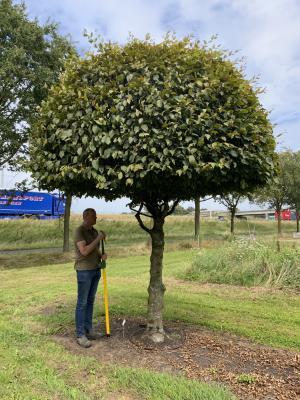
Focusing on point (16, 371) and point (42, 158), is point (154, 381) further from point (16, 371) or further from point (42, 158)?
point (42, 158)

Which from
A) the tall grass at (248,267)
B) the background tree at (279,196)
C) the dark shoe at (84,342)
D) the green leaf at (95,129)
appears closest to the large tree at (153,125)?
the green leaf at (95,129)

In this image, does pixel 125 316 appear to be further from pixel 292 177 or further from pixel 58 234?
pixel 292 177

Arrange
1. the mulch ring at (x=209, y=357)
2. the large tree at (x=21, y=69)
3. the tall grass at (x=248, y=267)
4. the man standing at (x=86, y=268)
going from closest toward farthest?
1. the mulch ring at (x=209, y=357)
2. the man standing at (x=86, y=268)
3. the tall grass at (x=248, y=267)
4. the large tree at (x=21, y=69)

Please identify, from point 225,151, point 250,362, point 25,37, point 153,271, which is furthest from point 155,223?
point 25,37

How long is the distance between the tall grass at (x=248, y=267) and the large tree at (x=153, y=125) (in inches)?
233

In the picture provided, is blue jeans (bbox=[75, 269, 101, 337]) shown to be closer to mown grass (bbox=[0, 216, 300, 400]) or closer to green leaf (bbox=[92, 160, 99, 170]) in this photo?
mown grass (bbox=[0, 216, 300, 400])

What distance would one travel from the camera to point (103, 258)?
6457 mm

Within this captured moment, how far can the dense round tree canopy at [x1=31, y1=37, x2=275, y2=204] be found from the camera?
504cm

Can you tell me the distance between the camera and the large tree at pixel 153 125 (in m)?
5.04

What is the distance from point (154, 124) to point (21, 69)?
46.8 ft

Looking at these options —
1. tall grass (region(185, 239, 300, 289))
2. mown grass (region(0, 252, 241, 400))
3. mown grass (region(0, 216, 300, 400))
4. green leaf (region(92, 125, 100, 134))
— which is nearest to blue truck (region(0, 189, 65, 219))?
mown grass (region(0, 216, 300, 400))

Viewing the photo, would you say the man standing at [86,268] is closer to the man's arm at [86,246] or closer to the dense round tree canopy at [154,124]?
the man's arm at [86,246]

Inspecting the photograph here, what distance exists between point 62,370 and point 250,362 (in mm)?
2365

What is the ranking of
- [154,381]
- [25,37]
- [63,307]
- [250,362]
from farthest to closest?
[25,37], [63,307], [250,362], [154,381]
